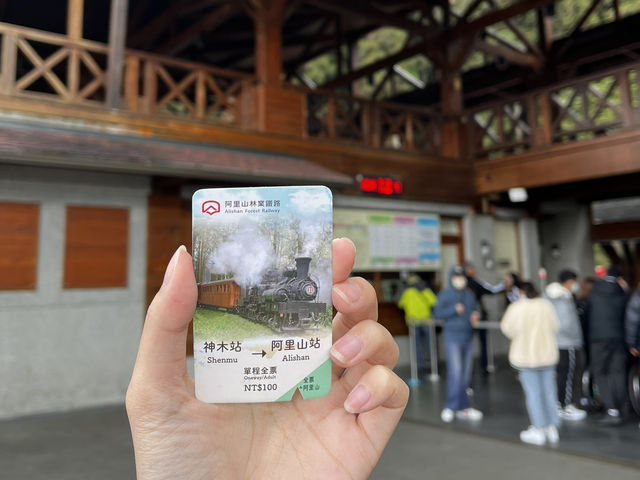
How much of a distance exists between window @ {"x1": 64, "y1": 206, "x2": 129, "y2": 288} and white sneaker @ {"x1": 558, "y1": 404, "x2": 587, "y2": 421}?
6.16m

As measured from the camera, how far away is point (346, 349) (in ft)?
3.81

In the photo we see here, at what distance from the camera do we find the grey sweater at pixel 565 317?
19.2 feet

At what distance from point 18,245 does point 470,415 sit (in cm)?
623

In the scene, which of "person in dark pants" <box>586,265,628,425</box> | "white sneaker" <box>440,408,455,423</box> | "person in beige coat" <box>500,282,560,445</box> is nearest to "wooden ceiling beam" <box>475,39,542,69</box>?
"person in dark pants" <box>586,265,628,425</box>

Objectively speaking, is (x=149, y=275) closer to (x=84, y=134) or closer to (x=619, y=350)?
(x=84, y=134)

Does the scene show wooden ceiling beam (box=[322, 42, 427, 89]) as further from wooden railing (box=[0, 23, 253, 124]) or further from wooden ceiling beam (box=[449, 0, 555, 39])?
wooden railing (box=[0, 23, 253, 124])

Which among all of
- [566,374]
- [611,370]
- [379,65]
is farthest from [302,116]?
[611,370]

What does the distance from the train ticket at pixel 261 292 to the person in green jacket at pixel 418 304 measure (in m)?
7.67

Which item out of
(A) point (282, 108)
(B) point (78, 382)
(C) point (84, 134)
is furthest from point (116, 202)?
(A) point (282, 108)

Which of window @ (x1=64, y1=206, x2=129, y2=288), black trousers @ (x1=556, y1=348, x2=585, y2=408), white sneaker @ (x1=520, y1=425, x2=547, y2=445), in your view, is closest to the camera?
white sneaker @ (x1=520, y1=425, x2=547, y2=445)

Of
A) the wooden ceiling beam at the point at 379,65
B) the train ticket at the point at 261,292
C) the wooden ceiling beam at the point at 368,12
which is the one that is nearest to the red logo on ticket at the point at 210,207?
the train ticket at the point at 261,292

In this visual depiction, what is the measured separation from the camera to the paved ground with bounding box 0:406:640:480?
4.23 meters

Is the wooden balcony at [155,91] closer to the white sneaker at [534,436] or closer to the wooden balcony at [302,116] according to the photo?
the wooden balcony at [302,116]

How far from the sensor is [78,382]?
670 cm
